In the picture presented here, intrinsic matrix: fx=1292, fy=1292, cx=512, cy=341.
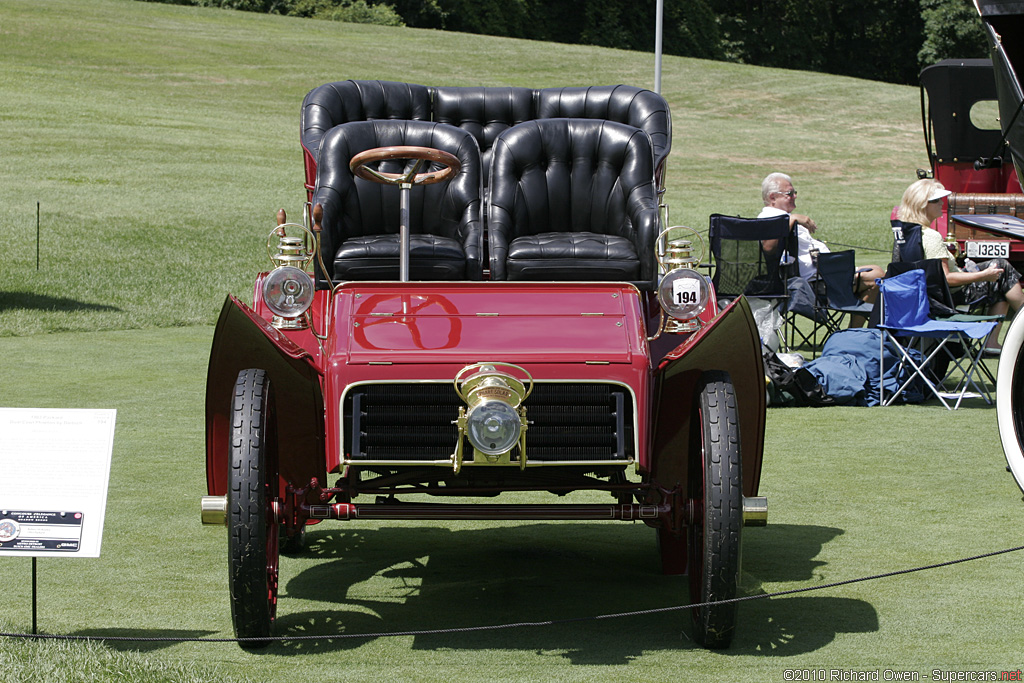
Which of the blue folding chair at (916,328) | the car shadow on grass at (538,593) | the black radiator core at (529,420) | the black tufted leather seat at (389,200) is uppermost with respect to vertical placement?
the black tufted leather seat at (389,200)

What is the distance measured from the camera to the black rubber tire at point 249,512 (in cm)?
429

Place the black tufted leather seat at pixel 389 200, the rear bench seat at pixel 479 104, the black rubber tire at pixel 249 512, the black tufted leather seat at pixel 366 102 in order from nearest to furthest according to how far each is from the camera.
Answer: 1. the black rubber tire at pixel 249 512
2. the black tufted leather seat at pixel 389 200
3. the black tufted leather seat at pixel 366 102
4. the rear bench seat at pixel 479 104

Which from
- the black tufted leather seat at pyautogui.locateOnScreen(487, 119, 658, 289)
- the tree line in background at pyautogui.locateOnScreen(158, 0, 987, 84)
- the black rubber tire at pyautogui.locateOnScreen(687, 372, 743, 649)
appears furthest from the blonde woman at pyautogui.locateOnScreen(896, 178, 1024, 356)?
the tree line in background at pyautogui.locateOnScreen(158, 0, 987, 84)

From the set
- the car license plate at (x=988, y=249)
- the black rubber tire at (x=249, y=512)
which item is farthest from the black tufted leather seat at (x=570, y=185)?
the car license plate at (x=988, y=249)

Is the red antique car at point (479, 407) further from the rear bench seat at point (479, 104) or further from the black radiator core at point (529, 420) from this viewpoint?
the rear bench seat at point (479, 104)

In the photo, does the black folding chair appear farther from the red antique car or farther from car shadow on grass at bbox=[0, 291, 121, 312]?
car shadow on grass at bbox=[0, 291, 121, 312]

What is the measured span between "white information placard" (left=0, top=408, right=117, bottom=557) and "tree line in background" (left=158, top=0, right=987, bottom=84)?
188 feet

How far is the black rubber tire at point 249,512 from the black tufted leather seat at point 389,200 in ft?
6.37

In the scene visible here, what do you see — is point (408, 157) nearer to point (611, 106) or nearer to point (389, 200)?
point (389, 200)

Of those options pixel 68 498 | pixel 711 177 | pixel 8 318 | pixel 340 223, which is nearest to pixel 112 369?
pixel 8 318

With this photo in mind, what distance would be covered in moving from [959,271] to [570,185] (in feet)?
17.9

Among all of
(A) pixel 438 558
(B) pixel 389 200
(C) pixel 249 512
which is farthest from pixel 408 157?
(A) pixel 438 558

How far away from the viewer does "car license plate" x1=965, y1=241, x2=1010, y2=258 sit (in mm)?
12117

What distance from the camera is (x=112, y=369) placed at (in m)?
11.4
